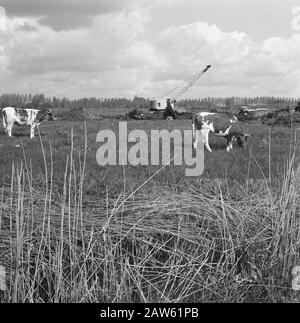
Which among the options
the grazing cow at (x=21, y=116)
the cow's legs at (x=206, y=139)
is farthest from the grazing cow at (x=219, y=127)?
the grazing cow at (x=21, y=116)

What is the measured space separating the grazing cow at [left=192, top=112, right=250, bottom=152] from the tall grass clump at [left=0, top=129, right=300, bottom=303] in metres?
9.10

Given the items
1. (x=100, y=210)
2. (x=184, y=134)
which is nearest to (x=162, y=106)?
(x=184, y=134)

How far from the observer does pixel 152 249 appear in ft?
16.5

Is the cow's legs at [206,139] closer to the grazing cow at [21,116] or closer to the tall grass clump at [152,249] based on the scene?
the grazing cow at [21,116]

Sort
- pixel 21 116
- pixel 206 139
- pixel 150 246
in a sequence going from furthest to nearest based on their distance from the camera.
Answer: pixel 21 116 → pixel 206 139 → pixel 150 246

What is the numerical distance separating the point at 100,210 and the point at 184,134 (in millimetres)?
12453

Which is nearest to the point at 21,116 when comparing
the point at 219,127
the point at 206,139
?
the point at 219,127

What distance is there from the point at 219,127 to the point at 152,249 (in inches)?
419

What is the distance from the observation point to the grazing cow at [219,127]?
14.8 m

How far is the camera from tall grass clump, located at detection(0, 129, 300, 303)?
452 centimetres

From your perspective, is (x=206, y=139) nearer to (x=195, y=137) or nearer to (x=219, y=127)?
(x=195, y=137)

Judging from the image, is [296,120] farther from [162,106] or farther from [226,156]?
[162,106]

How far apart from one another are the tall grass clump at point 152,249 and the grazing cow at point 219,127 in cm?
910

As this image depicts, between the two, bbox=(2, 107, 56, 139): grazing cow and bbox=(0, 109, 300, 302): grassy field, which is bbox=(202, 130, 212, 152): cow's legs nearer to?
bbox=(2, 107, 56, 139): grazing cow
